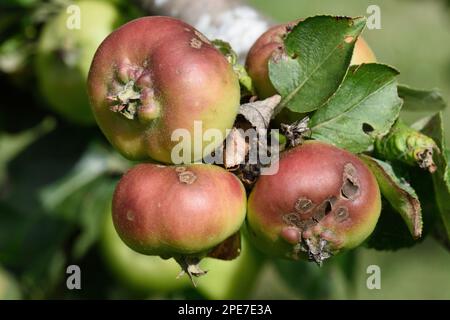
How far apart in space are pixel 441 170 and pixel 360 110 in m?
0.09

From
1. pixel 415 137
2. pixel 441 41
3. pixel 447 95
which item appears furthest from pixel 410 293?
pixel 415 137

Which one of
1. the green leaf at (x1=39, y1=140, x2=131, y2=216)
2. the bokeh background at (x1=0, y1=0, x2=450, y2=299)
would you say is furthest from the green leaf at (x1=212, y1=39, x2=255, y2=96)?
the green leaf at (x1=39, y1=140, x2=131, y2=216)

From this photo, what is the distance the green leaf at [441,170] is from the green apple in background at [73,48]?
1.76ft

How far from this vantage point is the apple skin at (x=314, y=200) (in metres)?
0.62

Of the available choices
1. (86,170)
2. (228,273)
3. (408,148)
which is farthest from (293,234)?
(86,170)

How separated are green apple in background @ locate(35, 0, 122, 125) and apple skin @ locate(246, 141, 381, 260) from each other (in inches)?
21.3

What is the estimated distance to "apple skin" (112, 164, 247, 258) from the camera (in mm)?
607

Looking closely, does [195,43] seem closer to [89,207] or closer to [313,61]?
[313,61]

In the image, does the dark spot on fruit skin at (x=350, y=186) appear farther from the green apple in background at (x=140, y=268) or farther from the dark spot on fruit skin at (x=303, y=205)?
the green apple in background at (x=140, y=268)

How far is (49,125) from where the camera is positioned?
4.24 ft

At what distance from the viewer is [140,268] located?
3.86 feet

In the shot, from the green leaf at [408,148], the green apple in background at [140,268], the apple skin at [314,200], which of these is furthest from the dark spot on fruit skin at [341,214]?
the green apple in background at [140,268]

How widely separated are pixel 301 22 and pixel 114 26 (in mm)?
505
